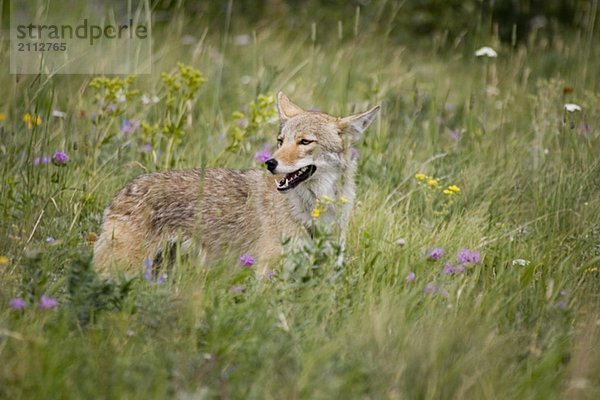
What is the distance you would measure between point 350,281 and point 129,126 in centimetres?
283

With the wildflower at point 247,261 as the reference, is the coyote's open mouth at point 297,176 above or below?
above

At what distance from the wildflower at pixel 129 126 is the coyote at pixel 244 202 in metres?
1.17

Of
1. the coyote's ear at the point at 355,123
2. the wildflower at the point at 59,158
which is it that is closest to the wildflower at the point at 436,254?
the coyote's ear at the point at 355,123

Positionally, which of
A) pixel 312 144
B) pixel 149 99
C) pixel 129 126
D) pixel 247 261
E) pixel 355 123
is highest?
pixel 355 123

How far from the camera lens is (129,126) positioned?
259 inches

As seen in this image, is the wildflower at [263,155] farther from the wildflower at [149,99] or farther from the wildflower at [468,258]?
the wildflower at [468,258]

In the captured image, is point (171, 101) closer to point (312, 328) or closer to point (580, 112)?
point (312, 328)

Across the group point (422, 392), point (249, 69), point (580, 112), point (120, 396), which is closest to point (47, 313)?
point (120, 396)

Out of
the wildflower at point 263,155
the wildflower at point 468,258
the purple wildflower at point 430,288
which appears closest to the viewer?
the purple wildflower at point 430,288

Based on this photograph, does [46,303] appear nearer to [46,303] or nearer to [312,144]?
[46,303]

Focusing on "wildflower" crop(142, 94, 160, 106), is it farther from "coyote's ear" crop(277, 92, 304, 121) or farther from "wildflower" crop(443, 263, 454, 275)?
"wildflower" crop(443, 263, 454, 275)

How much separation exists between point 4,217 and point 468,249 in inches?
105

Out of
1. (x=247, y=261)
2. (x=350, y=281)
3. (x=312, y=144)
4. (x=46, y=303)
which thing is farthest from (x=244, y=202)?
(x=46, y=303)

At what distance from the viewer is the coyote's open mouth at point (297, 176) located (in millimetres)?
5246
